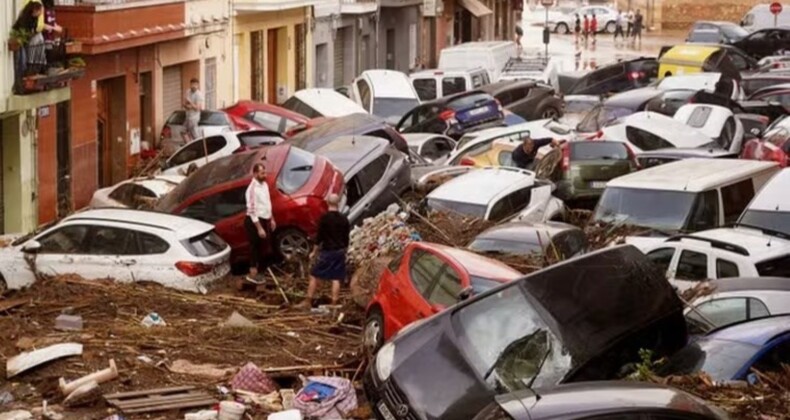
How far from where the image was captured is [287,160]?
852 inches

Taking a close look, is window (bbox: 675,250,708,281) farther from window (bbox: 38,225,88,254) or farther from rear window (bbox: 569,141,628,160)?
window (bbox: 38,225,88,254)

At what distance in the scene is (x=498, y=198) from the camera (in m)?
21.9

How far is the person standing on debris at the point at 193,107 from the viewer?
31453 millimetres

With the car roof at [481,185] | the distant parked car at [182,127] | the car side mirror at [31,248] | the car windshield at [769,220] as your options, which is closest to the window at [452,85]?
the distant parked car at [182,127]

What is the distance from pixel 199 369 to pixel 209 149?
13.3 metres

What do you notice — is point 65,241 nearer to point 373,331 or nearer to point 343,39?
point 373,331

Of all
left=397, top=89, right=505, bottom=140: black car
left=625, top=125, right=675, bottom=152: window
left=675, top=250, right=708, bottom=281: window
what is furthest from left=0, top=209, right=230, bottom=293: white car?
left=397, top=89, right=505, bottom=140: black car

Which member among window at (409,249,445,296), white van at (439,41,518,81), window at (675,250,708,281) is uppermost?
white van at (439,41,518,81)

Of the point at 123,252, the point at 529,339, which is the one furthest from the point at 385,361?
the point at 123,252

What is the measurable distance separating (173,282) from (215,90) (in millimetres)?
19598

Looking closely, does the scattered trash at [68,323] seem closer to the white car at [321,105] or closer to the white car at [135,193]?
the white car at [135,193]

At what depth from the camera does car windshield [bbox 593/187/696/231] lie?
20656mm

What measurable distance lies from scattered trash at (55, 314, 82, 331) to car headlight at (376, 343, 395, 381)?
5213 mm

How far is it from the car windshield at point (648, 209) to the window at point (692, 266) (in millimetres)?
2376
